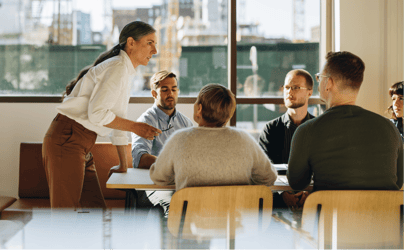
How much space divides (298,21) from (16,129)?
2.65m

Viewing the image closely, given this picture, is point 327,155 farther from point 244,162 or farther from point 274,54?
point 274,54

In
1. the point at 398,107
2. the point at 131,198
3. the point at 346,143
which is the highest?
the point at 398,107

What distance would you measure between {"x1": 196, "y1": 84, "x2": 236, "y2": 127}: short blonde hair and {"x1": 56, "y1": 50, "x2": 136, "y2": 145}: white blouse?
1.79 feet

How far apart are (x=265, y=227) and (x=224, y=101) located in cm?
55

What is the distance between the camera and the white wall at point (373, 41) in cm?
329

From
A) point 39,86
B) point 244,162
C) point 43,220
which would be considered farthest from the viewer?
point 39,86

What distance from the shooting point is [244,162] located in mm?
1519

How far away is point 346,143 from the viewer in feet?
4.65

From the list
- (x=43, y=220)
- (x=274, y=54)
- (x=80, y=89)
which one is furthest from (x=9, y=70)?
(x=43, y=220)

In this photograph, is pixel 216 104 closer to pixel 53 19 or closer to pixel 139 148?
pixel 139 148

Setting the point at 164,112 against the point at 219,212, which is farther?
the point at 164,112

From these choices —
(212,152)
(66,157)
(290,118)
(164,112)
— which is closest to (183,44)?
(164,112)

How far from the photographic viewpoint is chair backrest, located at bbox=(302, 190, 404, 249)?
1185 millimetres

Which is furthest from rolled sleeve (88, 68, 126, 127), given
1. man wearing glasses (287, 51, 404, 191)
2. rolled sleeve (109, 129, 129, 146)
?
man wearing glasses (287, 51, 404, 191)
